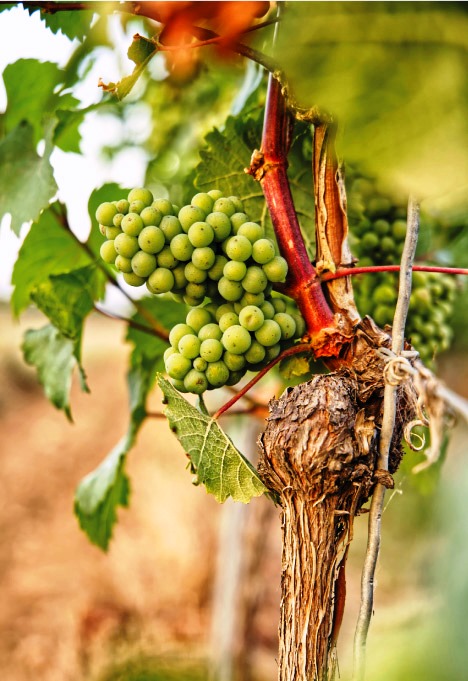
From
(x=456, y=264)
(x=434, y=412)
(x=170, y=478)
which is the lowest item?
(x=434, y=412)

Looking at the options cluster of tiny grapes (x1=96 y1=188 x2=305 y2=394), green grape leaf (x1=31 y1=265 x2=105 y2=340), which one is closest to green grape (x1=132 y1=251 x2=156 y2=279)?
cluster of tiny grapes (x1=96 y1=188 x2=305 y2=394)

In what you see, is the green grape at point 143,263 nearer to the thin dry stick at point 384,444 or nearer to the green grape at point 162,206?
the green grape at point 162,206

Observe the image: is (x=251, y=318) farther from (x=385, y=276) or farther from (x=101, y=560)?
(x=101, y=560)

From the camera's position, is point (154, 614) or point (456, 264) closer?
point (456, 264)

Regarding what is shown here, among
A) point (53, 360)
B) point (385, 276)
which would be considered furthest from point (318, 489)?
point (53, 360)

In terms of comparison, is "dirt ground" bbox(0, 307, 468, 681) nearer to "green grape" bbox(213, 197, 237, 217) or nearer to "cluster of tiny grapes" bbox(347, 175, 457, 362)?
"cluster of tiny grapes" bbox(347, 175, 457, 362)

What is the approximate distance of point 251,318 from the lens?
47 centimetres

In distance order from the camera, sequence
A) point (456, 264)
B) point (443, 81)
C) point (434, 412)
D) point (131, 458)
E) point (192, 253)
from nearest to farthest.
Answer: point (443, 81)
point (434, 412)
point (192, 253)
point (456, 264)
point (131, 458)

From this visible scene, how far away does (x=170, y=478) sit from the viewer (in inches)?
143

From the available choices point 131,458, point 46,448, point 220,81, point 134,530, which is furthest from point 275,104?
point 46,448

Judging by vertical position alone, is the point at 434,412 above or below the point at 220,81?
below

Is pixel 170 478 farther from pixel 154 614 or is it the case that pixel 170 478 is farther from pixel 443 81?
pixel 443 81

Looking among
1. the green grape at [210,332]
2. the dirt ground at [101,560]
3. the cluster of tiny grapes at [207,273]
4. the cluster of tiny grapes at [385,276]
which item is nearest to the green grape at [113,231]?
the cluster of tiny grapes at [207,273]

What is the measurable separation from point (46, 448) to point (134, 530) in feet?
3.51
